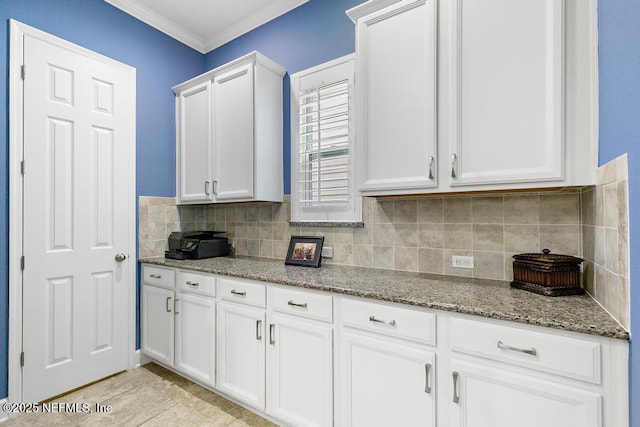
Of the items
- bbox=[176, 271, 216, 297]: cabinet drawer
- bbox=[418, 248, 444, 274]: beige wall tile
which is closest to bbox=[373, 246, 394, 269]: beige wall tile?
Answer: bbox=[418, 248, 444, 274]: beige wall tile

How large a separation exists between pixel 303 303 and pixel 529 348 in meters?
1.04

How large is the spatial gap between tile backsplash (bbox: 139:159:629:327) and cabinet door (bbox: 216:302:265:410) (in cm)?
72

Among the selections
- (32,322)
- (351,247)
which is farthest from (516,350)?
(32,322)

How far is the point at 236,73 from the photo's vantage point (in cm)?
251

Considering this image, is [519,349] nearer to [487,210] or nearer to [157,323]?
[487,210]

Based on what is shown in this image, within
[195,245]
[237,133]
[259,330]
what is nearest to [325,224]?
[259,330]

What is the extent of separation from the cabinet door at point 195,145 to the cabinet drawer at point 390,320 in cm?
171

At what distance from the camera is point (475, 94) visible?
151cm

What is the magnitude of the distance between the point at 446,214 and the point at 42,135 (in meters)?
2.72

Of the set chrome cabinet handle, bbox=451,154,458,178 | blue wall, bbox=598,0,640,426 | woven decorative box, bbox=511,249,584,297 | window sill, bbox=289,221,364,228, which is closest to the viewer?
blue wall, bbox=598,0,640,426

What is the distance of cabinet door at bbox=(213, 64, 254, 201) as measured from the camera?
2455mm

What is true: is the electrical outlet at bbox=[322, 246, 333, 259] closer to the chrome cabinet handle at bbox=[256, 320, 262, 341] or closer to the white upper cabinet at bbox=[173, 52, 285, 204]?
the white upper cabinet at bbox=[173, 52, 285, 204]

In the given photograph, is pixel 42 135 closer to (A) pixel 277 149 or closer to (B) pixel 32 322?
(B) pixel 32 322

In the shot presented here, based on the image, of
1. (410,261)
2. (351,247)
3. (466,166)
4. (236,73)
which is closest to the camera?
(466,166)
